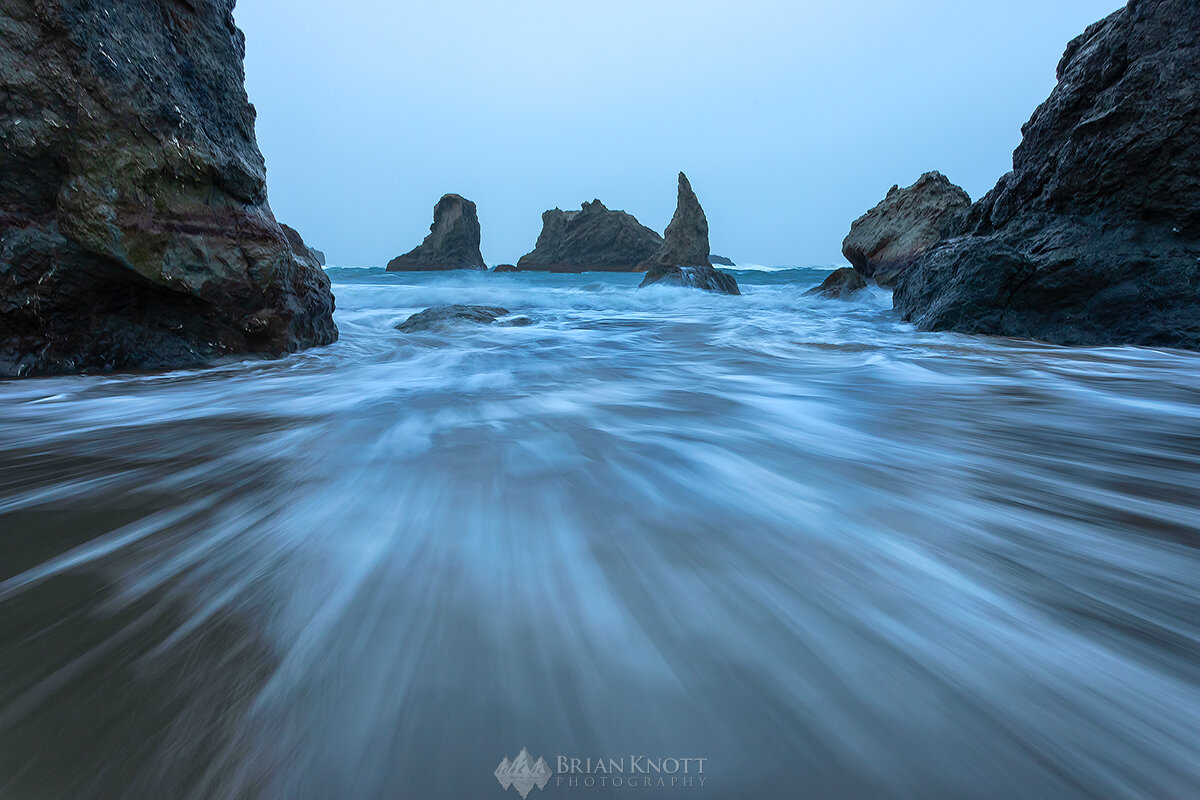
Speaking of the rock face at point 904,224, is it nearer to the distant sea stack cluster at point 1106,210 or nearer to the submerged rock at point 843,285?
the submerged rock at point 843,285

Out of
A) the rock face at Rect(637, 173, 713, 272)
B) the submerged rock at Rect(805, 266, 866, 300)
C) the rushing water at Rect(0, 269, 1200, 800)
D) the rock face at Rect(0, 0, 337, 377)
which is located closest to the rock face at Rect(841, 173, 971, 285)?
the submerged rock at Rect(805, 266, 866, 300)

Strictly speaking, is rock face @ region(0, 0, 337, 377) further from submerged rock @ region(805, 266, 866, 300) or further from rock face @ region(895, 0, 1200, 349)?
submerged rock @ region(805, 266, 866, 300)

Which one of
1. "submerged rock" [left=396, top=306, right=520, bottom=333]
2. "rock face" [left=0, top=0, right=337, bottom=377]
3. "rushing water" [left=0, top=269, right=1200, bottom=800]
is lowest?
"submerged rock" [left=396, top=306, right=520, bottom=333]

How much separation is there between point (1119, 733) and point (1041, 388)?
252 cm

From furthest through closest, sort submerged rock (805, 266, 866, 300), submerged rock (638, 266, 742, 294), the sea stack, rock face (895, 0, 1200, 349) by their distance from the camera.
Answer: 1. the sea stack
2. submerged rock (638, 266, 742, 294)
3. submerged rock (805, 266, 866, 300)
4. rock face (895, 0, 1200, 349)

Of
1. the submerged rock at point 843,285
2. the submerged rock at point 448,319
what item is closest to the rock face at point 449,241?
the submerged rock at point 843,285

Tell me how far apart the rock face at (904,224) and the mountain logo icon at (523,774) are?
40.0ft

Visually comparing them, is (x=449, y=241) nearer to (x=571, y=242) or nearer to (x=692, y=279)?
(x=571, y=242)

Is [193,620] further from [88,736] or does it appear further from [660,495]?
[660,495]

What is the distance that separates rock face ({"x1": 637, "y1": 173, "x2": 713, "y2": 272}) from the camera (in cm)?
2775

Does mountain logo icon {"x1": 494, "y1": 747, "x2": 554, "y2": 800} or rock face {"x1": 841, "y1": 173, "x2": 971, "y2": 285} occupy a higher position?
rock face {"x1": 841, "y1": 173, "x2": 971, "y2": 285}

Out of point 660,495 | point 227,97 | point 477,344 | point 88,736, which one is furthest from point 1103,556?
point 227,97

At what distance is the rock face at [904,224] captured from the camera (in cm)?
1112

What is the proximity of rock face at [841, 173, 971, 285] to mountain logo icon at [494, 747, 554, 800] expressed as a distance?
40.0ft
